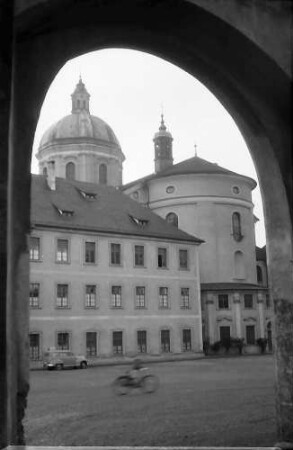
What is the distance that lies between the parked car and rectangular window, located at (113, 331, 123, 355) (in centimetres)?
459

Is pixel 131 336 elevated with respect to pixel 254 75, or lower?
lower

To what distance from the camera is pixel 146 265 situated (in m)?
47.2

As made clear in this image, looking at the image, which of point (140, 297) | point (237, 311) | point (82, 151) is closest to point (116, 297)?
point (140, 297)

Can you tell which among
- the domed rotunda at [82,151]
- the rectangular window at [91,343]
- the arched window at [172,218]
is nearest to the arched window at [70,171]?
the domed rotunda at [82,151]

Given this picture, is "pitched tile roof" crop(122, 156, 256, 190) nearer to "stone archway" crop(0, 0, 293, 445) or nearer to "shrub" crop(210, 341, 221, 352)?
"shrub" crop(210, 341, 221, 352)

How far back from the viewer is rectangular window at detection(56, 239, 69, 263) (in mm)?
42625

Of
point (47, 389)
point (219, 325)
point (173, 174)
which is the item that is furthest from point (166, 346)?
point (47, 389)

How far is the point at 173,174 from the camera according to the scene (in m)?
58.3

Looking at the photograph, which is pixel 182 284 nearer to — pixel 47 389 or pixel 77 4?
pixel 47 389

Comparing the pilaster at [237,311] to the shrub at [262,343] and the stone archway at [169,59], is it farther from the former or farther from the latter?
the stone archway at [169,59]

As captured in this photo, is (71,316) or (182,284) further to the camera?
(182,284)

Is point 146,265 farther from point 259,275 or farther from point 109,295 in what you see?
point 259,275

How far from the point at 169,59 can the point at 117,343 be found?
3955 centimetres

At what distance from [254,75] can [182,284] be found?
4440cm
